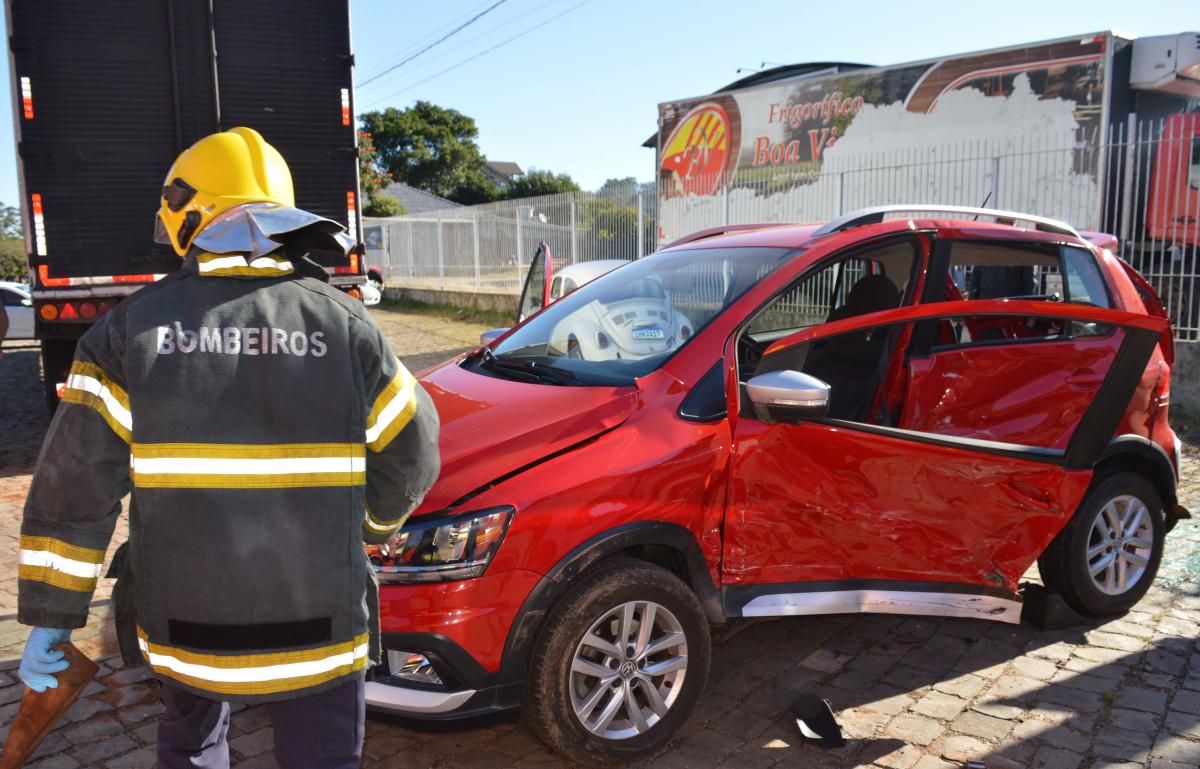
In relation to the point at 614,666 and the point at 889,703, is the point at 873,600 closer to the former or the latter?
the point at 889,703

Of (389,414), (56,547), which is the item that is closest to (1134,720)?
(389,414)

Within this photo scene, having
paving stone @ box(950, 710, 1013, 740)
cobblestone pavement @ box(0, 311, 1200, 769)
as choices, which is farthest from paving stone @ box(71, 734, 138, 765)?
paving stone @ box(950, 710, 1013, 740)

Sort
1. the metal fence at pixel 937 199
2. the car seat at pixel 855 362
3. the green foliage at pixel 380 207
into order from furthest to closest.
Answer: the green foliage at pixel 380 207 → the metal fence at pixel 937 199 → the car seat at pixel 855 362

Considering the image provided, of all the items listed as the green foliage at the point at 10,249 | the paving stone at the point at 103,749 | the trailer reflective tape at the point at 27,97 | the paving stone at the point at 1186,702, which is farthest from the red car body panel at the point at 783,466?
the green foliage at the point at 10,249

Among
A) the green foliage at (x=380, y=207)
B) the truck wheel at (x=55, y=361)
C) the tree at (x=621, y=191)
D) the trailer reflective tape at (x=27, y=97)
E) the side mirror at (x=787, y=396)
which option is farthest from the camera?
the green foliage at (x=380, y=207)

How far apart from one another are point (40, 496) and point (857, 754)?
2591mm

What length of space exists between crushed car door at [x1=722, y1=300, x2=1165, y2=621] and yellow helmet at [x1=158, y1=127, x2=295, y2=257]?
71.6 inches

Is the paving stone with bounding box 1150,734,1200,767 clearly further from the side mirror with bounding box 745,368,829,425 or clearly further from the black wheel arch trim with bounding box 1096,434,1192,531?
the side mirror with bounding box 745,368,829,425

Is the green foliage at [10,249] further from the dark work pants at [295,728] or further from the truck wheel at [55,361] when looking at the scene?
the dark work pants at [295,728]

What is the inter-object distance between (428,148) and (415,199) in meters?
7.11

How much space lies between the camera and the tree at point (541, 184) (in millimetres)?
55156

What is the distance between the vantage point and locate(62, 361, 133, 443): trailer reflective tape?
183 centimetres

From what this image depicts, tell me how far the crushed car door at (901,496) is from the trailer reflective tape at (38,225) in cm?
599

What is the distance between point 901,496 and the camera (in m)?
3.54
